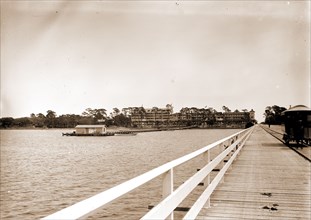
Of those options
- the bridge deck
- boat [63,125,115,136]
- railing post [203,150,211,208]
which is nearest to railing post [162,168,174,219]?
the bridge deck

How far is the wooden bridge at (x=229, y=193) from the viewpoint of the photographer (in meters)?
2.76

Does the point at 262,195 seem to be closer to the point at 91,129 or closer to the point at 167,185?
the point at 167,185

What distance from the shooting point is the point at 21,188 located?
3225 cm

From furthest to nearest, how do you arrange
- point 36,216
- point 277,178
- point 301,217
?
1. point 36,216
2. point 277,178
3. point 301,217

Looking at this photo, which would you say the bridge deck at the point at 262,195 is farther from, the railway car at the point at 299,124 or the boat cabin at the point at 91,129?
the boat cabin at the point at 91,129

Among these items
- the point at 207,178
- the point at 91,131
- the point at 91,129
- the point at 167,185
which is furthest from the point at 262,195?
the point at 91,129

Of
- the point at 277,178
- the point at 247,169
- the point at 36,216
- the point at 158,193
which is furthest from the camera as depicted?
the point at 158,193

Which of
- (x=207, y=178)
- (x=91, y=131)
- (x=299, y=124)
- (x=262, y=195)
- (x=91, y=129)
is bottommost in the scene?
(x=91, y=131)

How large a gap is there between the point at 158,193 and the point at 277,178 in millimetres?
12682

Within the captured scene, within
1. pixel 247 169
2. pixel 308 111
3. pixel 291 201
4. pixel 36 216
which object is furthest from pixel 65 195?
pixel 291 201

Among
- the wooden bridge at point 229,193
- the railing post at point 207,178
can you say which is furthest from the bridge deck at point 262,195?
the railing post at point 207,178

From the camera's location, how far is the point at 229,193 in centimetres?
912

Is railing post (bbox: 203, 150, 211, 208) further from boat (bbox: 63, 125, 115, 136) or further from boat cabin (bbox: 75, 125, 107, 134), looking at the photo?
boat cabin (bbox: 75, 125, 107, 134)

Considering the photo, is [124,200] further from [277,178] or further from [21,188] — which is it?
[21,188]
